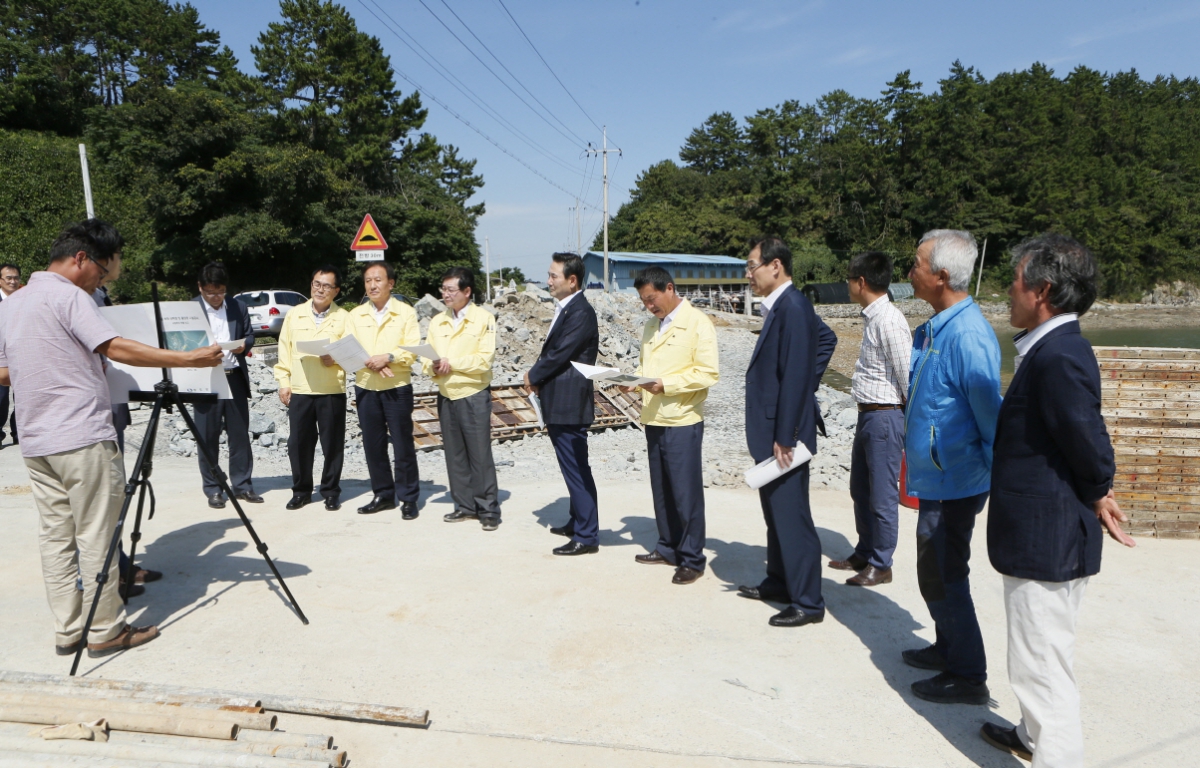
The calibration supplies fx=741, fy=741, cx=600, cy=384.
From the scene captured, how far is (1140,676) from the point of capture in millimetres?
3408

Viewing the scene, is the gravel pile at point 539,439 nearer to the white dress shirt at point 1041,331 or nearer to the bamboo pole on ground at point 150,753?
the white dress shirt at point 1041,331

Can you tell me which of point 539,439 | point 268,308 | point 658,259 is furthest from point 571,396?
point 658,259

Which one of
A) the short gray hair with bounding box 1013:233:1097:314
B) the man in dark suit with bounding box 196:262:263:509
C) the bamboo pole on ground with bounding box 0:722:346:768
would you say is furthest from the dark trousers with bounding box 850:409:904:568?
the man in dark suit with bounding box 196:262:263:509

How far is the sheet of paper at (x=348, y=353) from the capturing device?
5.24 meters

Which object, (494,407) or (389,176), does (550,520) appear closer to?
(494,407)

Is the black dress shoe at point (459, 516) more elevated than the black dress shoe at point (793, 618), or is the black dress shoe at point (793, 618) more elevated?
the black dress shoe at point (459, 516)

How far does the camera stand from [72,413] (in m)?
3.35

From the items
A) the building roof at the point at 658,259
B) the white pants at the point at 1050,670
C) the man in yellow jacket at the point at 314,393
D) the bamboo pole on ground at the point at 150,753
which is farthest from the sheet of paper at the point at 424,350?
the building roof at the point at 658,259

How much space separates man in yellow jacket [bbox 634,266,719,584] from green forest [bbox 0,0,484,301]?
27.1m

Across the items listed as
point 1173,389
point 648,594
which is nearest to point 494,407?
point 648,594

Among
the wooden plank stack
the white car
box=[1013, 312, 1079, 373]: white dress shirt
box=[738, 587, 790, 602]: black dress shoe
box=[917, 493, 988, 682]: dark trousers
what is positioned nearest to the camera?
box=[1013, 312, 1079, 373]: white dress shirt

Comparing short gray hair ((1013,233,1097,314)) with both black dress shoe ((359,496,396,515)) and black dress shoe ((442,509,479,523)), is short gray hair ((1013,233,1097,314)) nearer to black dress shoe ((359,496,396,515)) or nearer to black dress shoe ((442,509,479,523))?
black dress shoe ((442,509,479,523))

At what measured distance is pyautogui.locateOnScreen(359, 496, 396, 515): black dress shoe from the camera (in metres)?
5.96

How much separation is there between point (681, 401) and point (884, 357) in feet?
4.21
